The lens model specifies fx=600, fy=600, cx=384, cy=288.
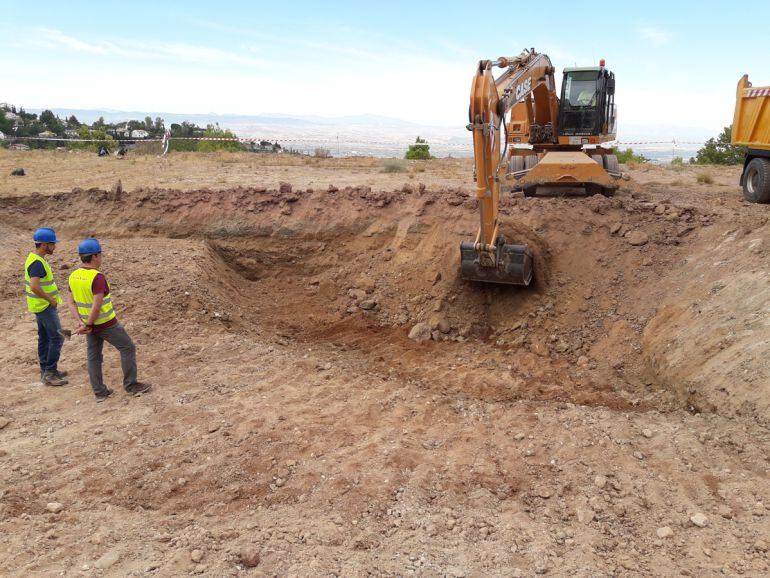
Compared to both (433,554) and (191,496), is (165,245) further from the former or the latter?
(433,554)

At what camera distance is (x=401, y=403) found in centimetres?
594

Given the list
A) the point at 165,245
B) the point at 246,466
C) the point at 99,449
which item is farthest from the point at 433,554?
the point at 165,245

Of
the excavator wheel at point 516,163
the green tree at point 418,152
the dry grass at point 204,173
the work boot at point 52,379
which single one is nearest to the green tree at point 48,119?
the dry grass at point 204,173

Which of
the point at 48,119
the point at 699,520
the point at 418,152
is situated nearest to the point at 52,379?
the point at 699,520

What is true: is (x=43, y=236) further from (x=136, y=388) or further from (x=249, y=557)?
(x=249, y=557)

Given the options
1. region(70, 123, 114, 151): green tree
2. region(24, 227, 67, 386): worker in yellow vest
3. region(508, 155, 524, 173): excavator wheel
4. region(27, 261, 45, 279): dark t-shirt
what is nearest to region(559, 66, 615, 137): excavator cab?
region(508, 155, 524, 173): excavator wheel

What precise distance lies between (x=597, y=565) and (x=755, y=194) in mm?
11000

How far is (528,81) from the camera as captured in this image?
351 inches

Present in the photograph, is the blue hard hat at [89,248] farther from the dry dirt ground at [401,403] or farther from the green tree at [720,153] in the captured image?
the green tree at [720,153]

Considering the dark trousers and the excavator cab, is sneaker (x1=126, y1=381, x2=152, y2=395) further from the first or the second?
the excavator cab

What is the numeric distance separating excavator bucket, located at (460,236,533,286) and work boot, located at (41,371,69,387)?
16.4 feet

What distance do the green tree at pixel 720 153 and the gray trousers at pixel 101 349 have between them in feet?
96.2

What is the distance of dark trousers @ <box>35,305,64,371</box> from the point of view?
6.50 meters

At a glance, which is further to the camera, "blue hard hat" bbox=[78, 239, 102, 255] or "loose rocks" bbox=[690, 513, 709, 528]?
"blue hard hat" bbox=[78, 239, 102, 255]
